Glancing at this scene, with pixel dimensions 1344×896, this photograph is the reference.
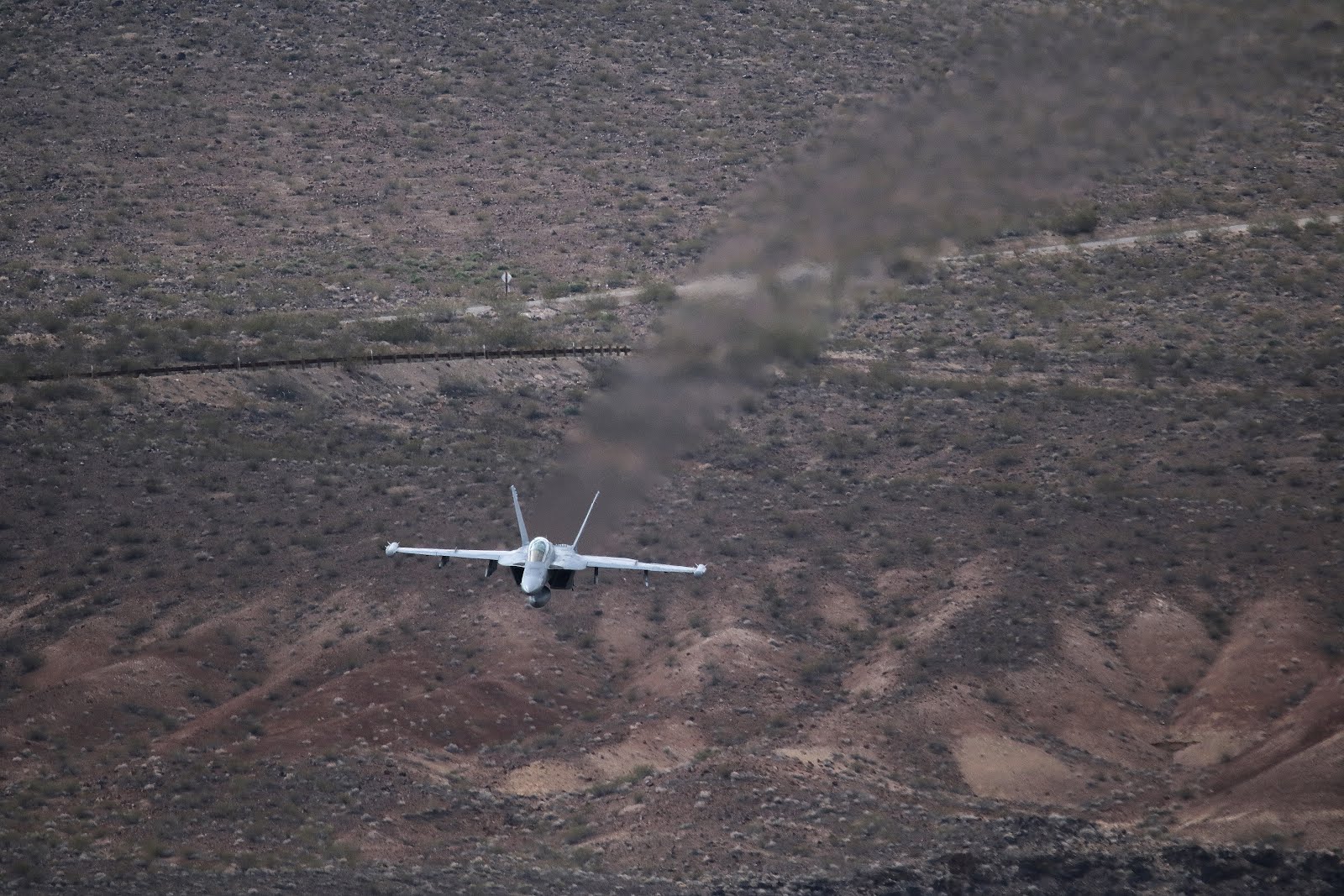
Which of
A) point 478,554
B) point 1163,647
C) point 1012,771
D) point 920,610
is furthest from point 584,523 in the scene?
point 1163,647

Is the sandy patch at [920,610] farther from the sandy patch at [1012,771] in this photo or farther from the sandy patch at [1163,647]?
the sandy patch at [1163,647]

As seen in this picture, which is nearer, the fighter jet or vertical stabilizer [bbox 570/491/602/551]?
the fighter jet

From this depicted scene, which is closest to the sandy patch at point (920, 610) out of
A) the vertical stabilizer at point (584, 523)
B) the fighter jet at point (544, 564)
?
the fighter jet at point (544, 564)

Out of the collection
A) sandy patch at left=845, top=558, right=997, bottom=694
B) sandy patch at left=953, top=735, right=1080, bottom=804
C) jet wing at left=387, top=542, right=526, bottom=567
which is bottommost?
sandy patch at left=953, top=735, right=1080, bottom=804

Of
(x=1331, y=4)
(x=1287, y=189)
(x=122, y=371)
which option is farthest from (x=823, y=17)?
(x=122, y=371)

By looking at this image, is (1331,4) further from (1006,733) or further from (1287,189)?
(1006,733)

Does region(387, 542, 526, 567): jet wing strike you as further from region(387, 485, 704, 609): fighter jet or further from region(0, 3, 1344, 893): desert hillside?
region(0, 3, 1344, 893): desert hillside

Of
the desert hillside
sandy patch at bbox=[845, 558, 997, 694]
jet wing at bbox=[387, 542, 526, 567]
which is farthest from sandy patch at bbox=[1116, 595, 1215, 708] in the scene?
jet wing at bbox=[387, 542, 526, 567]

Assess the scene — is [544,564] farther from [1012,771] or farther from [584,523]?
[1012,771]

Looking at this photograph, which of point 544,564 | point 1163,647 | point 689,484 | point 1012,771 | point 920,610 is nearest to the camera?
point 1012,771
